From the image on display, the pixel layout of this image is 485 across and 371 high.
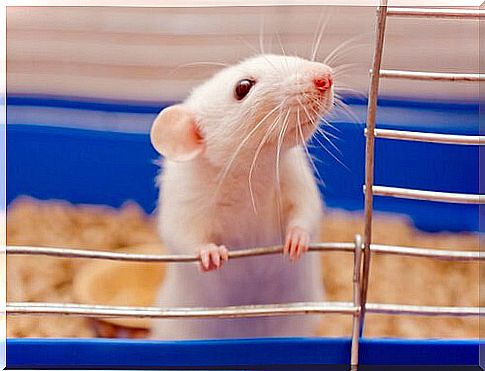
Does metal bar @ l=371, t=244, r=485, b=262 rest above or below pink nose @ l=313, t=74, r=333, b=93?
below

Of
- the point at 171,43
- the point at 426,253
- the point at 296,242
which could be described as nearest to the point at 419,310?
the point at 426,253

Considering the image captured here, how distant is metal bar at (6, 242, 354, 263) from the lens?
4.21ft

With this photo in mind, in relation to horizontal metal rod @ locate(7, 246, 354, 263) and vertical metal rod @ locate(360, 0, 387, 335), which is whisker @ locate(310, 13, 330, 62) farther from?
horizontal metal rod @ locate(7, 246, 354, 263)

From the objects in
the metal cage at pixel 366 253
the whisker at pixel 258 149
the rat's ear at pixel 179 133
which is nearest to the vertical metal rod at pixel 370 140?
the metal cage at pixel 366 253

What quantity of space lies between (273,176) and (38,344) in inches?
18.4

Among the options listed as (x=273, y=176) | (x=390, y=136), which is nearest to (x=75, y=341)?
(x=273, y=176)

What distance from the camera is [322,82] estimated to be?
1.25 m

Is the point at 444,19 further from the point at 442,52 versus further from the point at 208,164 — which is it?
the point at 208,164

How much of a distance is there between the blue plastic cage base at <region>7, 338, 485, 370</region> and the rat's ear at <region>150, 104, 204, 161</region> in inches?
12.3

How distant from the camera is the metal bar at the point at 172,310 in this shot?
51.3 inches

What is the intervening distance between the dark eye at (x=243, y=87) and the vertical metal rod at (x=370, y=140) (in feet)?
0.62

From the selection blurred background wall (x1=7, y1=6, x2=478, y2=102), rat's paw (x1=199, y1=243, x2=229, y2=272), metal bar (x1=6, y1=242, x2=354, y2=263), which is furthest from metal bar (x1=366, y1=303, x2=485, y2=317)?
blurred background wall (x1=7, y1=6, x2=478, y2=102)

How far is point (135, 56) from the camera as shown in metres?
1.32

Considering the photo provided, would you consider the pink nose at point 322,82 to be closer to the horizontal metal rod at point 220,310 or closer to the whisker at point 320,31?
the whisker at point 320,31
